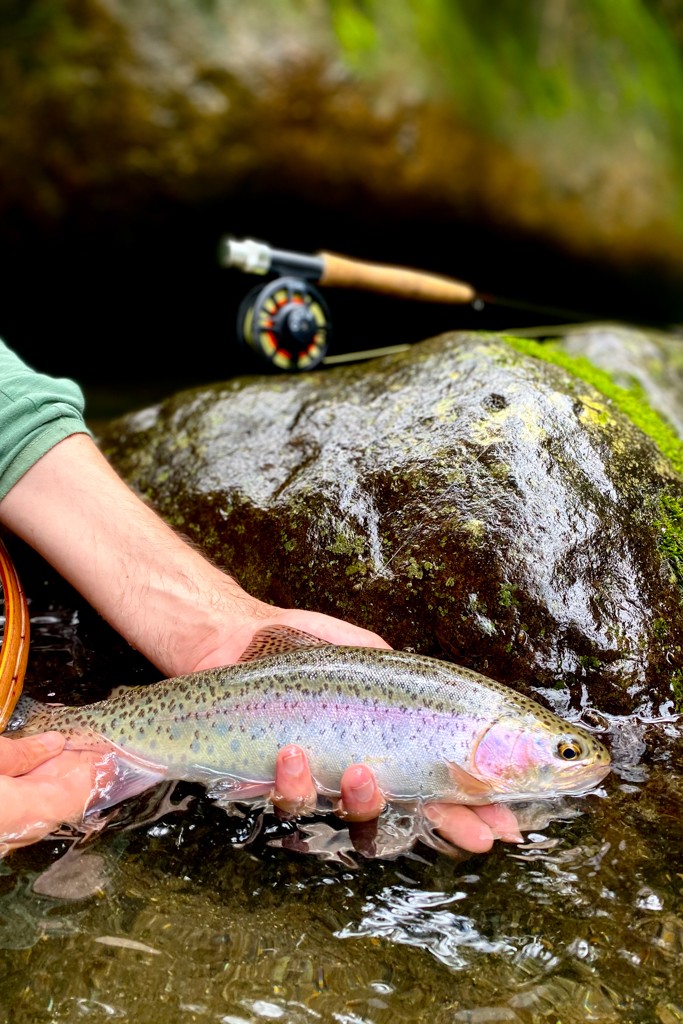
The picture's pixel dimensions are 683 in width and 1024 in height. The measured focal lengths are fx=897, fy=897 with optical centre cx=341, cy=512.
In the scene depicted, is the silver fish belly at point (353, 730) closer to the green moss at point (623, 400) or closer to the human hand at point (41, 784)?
the human hand at point (41, 784)

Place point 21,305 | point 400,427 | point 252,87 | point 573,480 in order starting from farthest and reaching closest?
point 21,305, point 252,87, point 400,427, point 573,480

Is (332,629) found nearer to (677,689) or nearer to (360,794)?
(360,794)

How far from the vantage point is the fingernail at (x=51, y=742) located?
2.81 m

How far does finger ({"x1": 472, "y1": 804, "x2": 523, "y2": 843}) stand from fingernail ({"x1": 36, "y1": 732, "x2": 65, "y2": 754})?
1.32 metres

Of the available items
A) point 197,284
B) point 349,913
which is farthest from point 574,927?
point 197,284

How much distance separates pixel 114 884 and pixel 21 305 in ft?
24.2

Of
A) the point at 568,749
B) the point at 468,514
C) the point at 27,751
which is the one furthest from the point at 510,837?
the point at 27,751

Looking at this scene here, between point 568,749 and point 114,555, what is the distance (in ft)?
5.77

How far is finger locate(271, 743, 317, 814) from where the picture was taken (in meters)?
2.71

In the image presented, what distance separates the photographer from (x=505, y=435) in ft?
11.7

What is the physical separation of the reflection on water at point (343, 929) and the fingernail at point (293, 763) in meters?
0.22

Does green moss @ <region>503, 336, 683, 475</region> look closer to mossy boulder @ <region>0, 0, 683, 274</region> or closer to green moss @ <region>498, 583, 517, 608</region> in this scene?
green moss @ <region>498, 583, 517, 608</region>

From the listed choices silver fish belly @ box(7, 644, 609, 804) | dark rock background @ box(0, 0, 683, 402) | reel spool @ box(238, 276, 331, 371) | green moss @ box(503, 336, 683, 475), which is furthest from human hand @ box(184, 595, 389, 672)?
dark rock background @ box(0, 0, 683, 402)

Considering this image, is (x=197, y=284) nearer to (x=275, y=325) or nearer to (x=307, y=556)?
(x=275, y=325)
